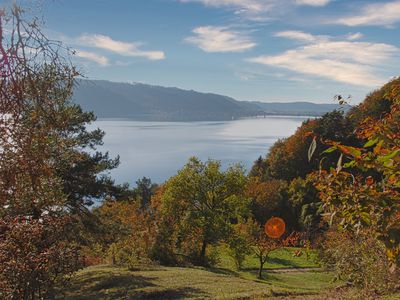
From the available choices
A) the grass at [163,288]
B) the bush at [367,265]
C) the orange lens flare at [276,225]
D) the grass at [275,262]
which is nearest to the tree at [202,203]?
the grass at [163,288]

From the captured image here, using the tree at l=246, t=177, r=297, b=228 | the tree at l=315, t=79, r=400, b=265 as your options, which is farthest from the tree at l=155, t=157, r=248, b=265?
the tree at l=315, t=79, r=400, b=265

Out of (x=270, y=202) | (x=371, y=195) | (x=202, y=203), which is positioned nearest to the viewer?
(x=371, y=195)

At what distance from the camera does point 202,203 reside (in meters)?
31.7

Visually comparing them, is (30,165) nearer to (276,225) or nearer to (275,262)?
(275,262)

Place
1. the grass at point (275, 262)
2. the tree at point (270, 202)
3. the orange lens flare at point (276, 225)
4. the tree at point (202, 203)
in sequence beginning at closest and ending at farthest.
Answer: the tree at point (202, 203) < the grass at point (275, 262) < the orange lens flare at point (276, 225) < the tree at point (270, 202)

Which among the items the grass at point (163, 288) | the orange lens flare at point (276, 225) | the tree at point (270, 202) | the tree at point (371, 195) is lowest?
the orange lens flare at point (276, 225)

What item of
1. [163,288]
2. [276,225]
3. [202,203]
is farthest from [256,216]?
[163,288]

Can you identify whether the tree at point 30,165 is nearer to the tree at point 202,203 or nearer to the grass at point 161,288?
the grass at point 161,288

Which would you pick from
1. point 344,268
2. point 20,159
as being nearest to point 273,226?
point 344,268

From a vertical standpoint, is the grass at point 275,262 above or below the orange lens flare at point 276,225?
below

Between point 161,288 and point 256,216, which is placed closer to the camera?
point 161,288

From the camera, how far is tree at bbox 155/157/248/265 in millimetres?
30656

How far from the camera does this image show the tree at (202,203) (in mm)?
30656

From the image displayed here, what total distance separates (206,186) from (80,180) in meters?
12.1
